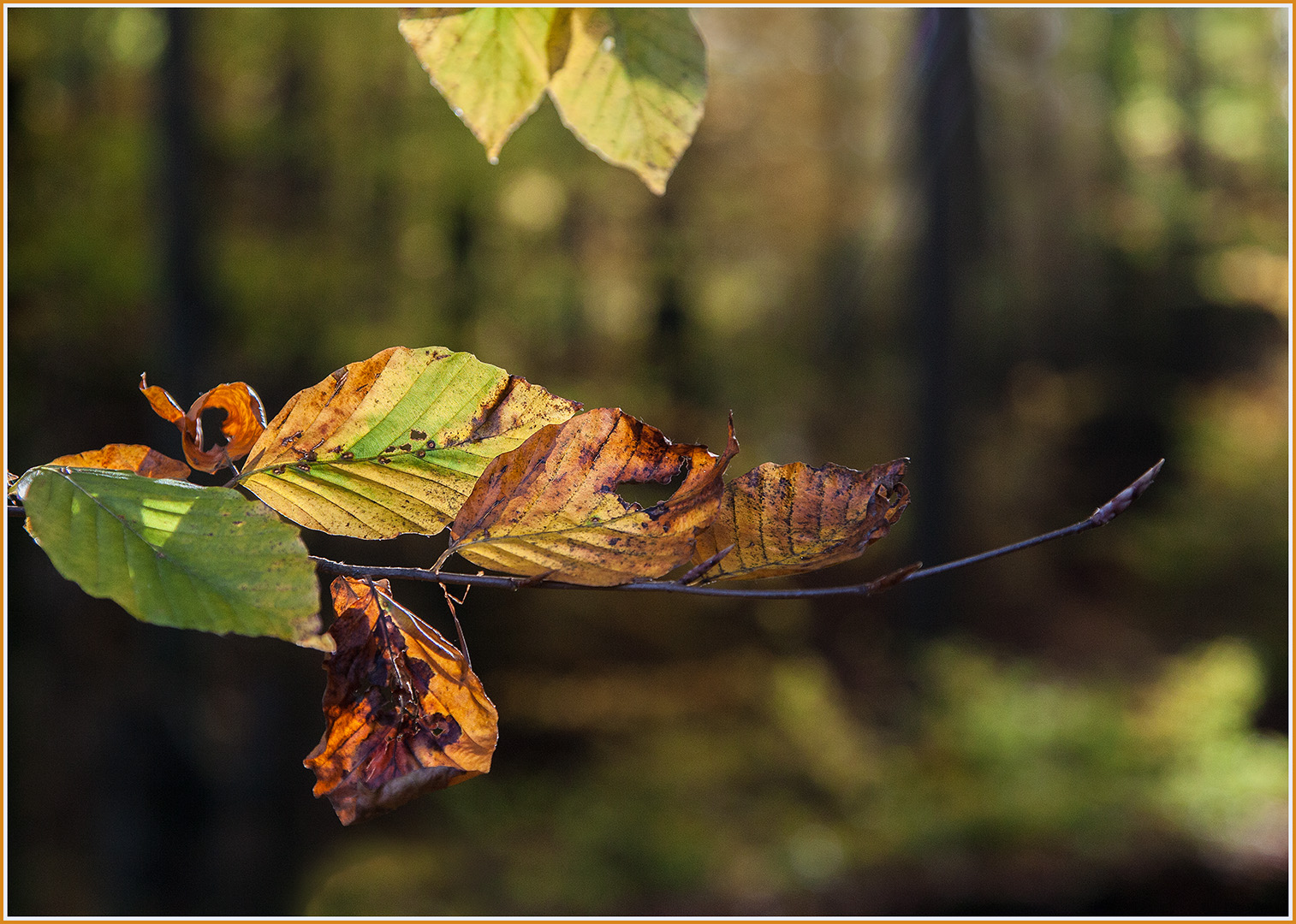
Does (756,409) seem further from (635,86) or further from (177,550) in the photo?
(177,550)

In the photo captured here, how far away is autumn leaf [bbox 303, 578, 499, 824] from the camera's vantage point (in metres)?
0.29

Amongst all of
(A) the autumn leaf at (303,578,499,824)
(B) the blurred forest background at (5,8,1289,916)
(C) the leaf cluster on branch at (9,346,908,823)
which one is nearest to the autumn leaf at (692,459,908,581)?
(C) the leaf cluster on branch at (9,346,908,823)

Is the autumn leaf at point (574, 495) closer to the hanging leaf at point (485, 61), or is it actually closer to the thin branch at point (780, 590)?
the thin branch at point (780, 590)

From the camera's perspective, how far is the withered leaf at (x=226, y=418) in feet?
0.96

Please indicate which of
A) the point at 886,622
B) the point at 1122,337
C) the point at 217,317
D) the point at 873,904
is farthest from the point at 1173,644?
the point at 217,317

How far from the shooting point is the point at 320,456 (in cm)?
29

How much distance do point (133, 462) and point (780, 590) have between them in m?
0.24

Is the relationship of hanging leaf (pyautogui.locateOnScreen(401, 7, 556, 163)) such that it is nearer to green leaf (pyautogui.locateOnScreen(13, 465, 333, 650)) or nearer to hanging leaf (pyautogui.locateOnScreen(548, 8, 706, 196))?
hanging leaf (pyautogui.locateOnScreen(548, 8, 706, 196))

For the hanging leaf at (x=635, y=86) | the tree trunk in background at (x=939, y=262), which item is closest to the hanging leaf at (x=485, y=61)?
the hanging leaf at (x=635, y=86)

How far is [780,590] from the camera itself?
0.21 m

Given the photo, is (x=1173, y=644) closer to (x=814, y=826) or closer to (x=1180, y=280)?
(x=1180, y=280)

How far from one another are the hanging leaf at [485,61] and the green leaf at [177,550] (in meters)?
0.21

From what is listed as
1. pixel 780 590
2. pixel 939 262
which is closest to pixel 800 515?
pixel 780 590

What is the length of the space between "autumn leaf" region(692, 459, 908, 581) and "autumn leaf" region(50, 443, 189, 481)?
7.2 inches
